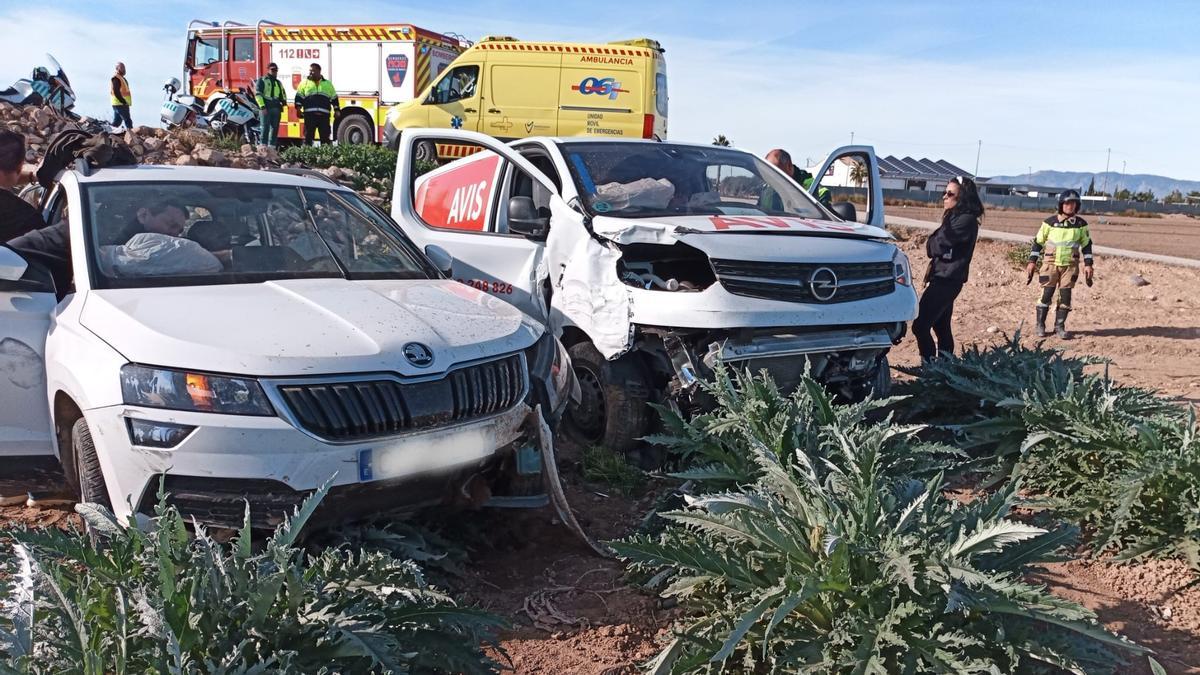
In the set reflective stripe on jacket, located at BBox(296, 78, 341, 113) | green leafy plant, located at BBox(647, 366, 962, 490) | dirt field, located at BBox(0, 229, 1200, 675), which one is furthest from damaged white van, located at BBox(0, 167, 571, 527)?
reflective stripe on jacket, located at BBox(296, 78, 341, 113)

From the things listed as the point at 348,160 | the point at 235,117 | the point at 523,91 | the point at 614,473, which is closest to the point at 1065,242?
the point at 614,473

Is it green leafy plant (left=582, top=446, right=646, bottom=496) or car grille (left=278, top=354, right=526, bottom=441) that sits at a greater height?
car grille (left=278, top=354, right=526, bottom=441)

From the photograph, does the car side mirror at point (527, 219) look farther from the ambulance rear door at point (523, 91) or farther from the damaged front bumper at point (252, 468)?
the ambulance rear door at point (523, 91)

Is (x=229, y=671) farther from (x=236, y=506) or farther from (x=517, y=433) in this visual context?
(x=517, y=433)

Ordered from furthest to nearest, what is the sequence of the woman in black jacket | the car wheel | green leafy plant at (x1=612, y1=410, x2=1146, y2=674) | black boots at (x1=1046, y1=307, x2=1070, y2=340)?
1. black boots at (x1=1046, y1=307, x2=1070, y2=340)
2. the woman in black jacket
3. the car wheel
4. green leafy plant at (x1=612, y1=410, x2=1146, y2=674)

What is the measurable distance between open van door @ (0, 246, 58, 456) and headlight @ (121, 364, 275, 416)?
0.88 m

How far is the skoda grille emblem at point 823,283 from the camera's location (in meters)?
5.02

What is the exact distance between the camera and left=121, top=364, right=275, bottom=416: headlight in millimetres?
3023

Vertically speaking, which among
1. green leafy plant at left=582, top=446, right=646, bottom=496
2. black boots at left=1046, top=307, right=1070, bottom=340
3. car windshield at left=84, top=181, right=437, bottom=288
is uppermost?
car windshield at left=84, top=181, right=437, bottom=288

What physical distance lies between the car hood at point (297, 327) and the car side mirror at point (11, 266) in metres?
0.30

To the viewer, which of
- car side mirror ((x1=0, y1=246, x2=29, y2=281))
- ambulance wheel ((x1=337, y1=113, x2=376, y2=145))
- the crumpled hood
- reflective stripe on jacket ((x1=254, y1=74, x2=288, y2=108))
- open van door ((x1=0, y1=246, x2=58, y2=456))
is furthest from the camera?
ambulance wheel ((x1=337, y1=113, x2=376, y2=145))

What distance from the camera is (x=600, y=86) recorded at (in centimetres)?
1738

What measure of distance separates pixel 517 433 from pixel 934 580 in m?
1.65

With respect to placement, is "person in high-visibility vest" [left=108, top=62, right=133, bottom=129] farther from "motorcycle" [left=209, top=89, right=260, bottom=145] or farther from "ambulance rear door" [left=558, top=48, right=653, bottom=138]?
"ambulance rear door" [left=558, top=48, right=653, bottom=138]
